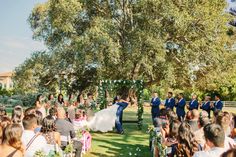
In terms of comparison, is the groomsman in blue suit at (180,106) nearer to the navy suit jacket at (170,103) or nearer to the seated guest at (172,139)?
the navy suit jacket at (170,103)

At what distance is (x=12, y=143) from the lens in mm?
5934

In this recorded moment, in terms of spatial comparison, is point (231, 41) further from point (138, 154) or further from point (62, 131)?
point (62, 131)

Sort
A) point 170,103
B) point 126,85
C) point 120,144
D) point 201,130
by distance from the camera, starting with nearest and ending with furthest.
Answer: point 201,130, point 120,144, point 170,103, point 126,85

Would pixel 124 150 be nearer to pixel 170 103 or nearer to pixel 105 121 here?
pixel 105 121

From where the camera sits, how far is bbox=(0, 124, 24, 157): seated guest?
581cm

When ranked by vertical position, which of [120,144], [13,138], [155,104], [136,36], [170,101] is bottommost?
[120,144]

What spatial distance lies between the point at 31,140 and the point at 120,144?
873 cm

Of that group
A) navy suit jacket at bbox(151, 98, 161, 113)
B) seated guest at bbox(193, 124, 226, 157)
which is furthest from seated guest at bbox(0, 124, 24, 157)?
navy suit jacket at bbox(151, 98, 161, 113)

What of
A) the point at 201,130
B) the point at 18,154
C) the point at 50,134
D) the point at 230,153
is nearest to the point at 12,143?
the point at 18,154

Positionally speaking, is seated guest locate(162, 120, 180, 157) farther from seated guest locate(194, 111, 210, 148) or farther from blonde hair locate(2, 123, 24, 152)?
blonde hair locate(2, 123, 24, 152)

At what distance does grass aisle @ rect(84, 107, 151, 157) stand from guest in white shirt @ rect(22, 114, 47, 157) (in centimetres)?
558

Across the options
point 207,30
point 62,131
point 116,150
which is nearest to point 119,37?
point 207,30

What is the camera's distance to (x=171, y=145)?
8.60 meters

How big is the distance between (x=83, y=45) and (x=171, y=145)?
A: 2052 cm
